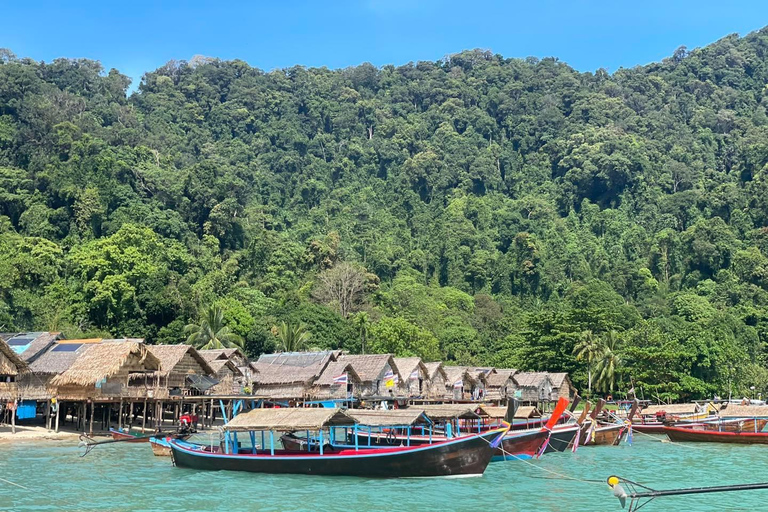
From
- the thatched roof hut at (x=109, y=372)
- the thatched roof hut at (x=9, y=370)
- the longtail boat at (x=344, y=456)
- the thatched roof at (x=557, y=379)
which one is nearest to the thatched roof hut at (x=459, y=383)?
the thatched roof at (x=557, y=379)

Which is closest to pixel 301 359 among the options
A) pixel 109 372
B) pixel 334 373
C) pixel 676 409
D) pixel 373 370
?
pixel 334 373

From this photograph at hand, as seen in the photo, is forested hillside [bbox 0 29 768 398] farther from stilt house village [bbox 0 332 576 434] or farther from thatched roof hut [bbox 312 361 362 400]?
thatched roof hut [bbox 312 361 362 400]

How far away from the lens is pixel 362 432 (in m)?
30.8

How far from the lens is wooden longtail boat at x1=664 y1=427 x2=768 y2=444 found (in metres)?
39.9

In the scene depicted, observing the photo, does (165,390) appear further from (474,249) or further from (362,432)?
(474,249)

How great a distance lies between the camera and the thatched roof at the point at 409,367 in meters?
54.6

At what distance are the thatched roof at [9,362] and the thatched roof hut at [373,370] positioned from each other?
19574 millimetres

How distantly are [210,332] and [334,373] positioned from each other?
11225 mm

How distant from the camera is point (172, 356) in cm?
4116

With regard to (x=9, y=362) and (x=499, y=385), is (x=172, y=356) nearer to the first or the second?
(x=9, y=362)

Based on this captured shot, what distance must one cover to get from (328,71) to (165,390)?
124 meters

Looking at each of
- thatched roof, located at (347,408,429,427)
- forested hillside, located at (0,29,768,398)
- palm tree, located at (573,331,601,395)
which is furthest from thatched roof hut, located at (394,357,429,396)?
thatched roof, located at (347,408,429,427)

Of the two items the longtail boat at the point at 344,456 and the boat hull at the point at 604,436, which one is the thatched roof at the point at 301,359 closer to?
the boat hull at the point at 604,436

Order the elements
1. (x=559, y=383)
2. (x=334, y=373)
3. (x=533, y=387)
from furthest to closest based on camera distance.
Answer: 1. (x=559, y=383)
2. (x=533, y=387)
3. (x=334, y=373)
